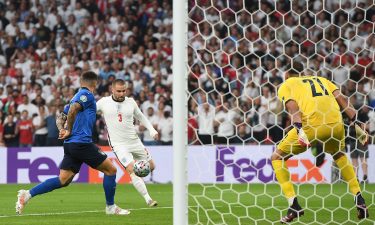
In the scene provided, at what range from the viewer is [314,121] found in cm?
970

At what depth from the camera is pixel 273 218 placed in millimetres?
10047

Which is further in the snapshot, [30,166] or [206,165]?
[30,166]

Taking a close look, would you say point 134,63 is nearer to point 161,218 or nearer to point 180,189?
point 161,218

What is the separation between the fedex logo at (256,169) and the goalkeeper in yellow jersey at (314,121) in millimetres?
7001

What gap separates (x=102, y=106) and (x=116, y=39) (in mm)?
10106

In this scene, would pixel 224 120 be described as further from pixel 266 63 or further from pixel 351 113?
pixel 351 113

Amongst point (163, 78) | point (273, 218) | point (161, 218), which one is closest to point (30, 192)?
point (161, 218)

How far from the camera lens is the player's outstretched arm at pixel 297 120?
8938 mm

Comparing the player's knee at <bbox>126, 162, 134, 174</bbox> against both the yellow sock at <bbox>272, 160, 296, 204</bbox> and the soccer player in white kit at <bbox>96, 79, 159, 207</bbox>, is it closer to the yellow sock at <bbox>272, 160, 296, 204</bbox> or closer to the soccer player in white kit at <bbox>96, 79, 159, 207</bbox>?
the soccer player in white kit at <bbox>96, 79, 159, 207</bbox>

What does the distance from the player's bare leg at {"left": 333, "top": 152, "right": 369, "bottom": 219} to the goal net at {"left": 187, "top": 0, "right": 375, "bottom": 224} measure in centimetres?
30

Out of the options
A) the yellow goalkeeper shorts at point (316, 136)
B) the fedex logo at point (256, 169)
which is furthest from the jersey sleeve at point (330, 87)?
the fedex logo at point (256, 169)

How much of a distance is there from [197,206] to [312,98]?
5.83 ft

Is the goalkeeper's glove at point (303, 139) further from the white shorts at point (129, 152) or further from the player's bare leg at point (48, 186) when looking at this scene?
the white shorts at point (129, 152)

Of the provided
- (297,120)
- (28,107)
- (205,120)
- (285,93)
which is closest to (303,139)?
A: (297,120)
